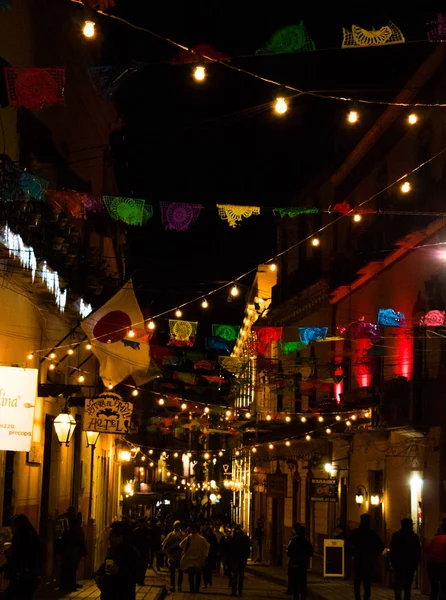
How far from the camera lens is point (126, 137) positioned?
3647 centimetres

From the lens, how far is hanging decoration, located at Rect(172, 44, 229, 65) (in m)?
11.8

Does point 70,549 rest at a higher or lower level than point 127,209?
lower

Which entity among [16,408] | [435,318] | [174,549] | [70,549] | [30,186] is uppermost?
[30,186]

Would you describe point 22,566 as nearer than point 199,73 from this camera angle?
No

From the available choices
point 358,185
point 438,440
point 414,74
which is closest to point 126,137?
point 358,185

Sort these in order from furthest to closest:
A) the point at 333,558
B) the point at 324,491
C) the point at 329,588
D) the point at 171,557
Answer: the point at 324,491 → the point at 329,588 → the point at 333,558 → the point at 171,557

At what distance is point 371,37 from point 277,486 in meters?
29.1

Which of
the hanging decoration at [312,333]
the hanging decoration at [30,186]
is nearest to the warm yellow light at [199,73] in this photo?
the hanging decoration at [30,186]

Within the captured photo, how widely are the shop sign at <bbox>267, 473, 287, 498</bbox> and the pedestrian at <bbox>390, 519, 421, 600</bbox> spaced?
20249mm

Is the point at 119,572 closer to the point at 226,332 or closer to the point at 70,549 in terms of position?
the point at 70,549

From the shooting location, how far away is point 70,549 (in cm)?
2117

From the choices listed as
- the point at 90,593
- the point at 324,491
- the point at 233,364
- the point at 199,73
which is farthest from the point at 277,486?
the point at 199,73

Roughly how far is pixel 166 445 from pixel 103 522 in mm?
47090

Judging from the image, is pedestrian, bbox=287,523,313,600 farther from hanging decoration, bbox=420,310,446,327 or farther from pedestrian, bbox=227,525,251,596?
hanging decoration, bbox=420,310,446,327
